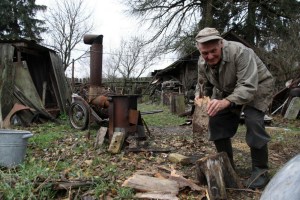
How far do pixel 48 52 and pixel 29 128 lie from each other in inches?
142

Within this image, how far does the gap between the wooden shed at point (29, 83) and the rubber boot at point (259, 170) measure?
17.6 feet

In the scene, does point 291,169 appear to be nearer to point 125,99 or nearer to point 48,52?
point 125,99

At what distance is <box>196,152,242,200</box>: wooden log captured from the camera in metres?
3.08

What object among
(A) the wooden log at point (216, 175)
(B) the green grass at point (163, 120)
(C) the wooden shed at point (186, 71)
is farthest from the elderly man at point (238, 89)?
(C) the wooden shed at point (186, 71)

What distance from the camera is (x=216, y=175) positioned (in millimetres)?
3156

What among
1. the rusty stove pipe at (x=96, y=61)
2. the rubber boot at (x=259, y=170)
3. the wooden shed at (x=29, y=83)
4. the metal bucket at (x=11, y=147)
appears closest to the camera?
the rubber boot at (x=259, y=170)

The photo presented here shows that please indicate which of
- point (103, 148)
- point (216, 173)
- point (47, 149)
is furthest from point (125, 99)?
point (216, 173)

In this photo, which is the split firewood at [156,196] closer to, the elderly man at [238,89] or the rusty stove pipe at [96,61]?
the elderly man at [238,89]

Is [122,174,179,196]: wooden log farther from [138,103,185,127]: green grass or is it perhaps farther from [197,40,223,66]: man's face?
[138,103,185,127]: green grass

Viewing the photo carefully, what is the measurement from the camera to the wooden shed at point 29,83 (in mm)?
8688

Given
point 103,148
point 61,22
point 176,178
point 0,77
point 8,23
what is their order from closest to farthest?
1. point 176,178
2. point 103,148
3. point 0,77
4. point 8,23
5. point 61,22

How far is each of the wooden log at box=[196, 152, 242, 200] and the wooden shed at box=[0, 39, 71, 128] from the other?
16.5 ft

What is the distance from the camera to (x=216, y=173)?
10.4 feet

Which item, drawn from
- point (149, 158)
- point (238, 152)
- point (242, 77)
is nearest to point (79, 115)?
point (149, 158)
